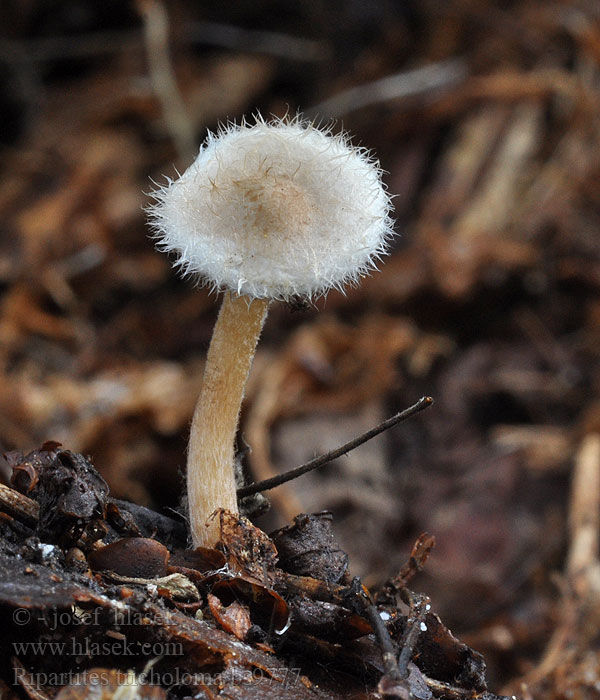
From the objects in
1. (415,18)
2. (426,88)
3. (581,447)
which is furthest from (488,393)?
(415,18)

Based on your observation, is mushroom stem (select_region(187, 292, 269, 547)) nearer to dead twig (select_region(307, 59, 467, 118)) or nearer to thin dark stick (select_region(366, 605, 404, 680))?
thin dark stick (select_region(366, 605, 404, 680))

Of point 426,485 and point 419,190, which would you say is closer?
point 426,485

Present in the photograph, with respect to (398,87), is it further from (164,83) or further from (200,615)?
Answer: (200,615)

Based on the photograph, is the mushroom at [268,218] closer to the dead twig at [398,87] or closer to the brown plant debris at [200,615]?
the brown plant debris at [200,615]

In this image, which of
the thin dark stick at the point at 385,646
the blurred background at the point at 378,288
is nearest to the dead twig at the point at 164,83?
A: the blurred background at the point at 378,288

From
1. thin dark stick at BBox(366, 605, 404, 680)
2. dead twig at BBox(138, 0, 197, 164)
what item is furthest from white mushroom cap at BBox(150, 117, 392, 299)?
dead twig at BBox(138, 0, 197, 164)

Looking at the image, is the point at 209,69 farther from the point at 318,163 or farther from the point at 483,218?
the point at 318,163

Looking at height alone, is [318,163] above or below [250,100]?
below

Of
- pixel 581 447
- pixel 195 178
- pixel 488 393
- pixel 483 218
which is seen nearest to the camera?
pixel 195 178
